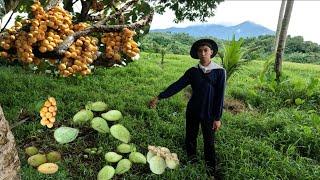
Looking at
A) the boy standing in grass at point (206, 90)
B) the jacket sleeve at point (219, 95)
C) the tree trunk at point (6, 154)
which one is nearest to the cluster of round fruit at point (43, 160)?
the boy standing in grass at point (206, 90)

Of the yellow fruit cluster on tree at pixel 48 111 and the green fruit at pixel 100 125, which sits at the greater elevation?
the yellow fruit cluster on tree at pixel 48 111

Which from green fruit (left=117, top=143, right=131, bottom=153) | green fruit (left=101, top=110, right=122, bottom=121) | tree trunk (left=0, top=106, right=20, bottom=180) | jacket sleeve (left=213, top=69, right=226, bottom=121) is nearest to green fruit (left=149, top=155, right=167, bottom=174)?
green fruit (left=117, top=143, right=131, bottom=153)

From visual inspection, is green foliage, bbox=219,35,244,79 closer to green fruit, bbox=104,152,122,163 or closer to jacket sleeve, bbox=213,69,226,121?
jacket sleeve, bbox=213,69,226,121

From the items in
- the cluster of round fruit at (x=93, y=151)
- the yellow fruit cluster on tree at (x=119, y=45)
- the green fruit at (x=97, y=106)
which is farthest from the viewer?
the green fruit at (x=97, y=106)

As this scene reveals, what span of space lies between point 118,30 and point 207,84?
261 centimetres

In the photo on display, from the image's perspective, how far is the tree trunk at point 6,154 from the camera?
8.89ft

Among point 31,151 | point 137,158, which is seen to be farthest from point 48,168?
point 137,158

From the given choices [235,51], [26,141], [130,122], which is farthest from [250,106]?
[26,141]

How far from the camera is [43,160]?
18.0ft

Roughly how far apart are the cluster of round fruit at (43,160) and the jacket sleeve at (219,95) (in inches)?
77.7

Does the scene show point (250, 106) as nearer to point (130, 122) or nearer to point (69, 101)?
point (130, 122)

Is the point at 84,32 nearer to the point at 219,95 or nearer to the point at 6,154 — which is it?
the point at 6,154

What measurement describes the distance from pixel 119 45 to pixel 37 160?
10.2 feet

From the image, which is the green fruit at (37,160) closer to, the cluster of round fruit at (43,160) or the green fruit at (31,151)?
the cluster of round fruit at (43,160)
